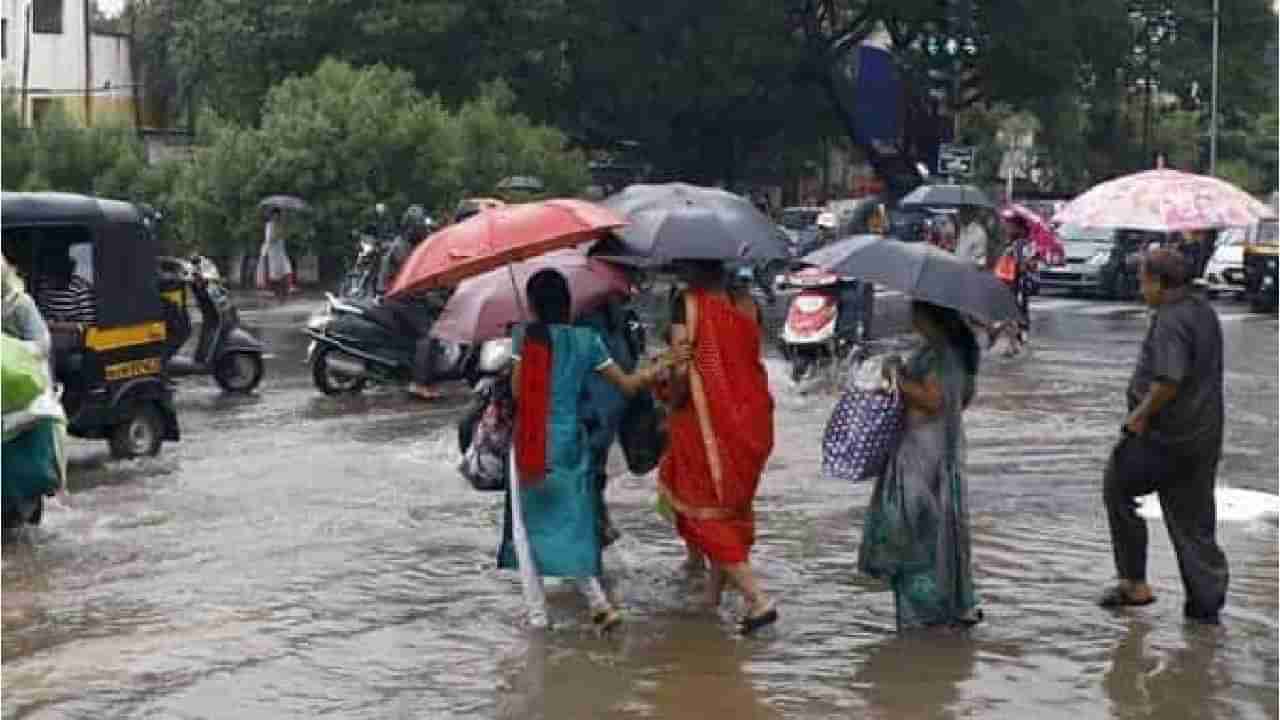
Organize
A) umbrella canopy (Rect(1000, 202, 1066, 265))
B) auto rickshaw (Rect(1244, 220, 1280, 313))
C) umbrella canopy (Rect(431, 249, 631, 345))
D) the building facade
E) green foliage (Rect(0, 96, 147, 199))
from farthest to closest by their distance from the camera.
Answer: the building facade, green foliage (Rect(0, 96, 147, 199)), auto rickshaw (Rect(1244, 220, 1280, 313)), umbrella canopy (Rect(1000, 202, 1066, 265)), umbrella canopy (Rect(431, 249, 631, 345))

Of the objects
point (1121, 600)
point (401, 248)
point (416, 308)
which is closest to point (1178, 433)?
point (1121, 600)

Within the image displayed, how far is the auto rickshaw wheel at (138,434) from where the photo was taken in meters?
13.2

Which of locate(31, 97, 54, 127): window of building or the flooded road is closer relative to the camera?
the flooded road

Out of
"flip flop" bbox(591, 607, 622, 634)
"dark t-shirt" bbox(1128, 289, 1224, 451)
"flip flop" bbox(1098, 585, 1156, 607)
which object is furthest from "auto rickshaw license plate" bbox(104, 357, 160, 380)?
"dark t-shirt" bbox(1128, 289, 1224, 451)

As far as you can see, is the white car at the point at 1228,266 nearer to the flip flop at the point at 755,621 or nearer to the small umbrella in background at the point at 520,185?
the small umbrella in background at the point at 520,185

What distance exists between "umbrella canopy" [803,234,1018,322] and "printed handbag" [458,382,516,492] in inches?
53.5

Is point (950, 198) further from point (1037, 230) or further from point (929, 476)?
point (929, 476)

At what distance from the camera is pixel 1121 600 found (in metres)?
8.70

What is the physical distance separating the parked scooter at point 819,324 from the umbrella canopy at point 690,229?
9.35 metres

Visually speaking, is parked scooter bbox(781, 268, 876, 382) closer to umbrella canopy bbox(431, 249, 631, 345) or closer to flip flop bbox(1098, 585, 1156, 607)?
flip flop bbox(1098, 585, 1156, 607)

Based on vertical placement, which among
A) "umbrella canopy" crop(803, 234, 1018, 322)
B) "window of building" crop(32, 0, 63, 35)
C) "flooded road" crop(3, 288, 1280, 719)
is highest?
"window of building" crop(32, 0, 63, 35)

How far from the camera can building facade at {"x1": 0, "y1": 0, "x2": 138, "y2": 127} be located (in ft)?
159

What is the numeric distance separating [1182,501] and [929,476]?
110 cm

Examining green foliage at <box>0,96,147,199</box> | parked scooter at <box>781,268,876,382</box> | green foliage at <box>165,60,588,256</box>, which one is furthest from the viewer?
green foliage at <box>0,96,147,199</box>
